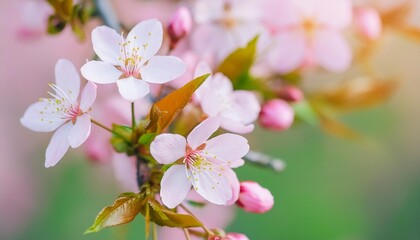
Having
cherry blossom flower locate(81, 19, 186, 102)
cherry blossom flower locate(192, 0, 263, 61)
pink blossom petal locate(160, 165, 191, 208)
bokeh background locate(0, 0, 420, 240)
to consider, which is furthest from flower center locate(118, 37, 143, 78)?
bokeh background locate(0, 0, 420, 240)

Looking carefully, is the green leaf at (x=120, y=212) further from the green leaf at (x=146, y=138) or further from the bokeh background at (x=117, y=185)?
the bokeh background at (x=117, y=185)

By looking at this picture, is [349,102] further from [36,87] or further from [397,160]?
[397,160]

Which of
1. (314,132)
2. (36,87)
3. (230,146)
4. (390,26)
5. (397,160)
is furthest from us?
(397,160)

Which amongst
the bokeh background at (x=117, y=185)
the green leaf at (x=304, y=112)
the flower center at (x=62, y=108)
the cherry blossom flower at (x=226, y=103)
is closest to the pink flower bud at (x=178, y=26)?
the cherry blossom flower at (x=226, y=103)

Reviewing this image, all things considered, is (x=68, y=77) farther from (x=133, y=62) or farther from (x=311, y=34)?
(x=311, y=34)

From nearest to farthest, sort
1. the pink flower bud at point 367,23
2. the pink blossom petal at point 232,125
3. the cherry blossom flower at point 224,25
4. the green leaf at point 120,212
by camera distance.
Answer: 1. the green leaf at point 120,212
2. the pink blossom petal at point 232,125
3. the cherry blossom flower at point 224,25
4. the pink flower bud at point 367,23

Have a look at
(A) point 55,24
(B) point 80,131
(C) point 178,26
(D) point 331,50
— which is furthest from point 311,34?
(B) point 80,131

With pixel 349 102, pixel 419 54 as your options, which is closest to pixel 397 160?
pixel 419 54

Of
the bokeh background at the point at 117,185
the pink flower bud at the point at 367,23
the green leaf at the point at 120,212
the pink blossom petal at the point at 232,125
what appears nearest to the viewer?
the green leaf at the point at 120,212
